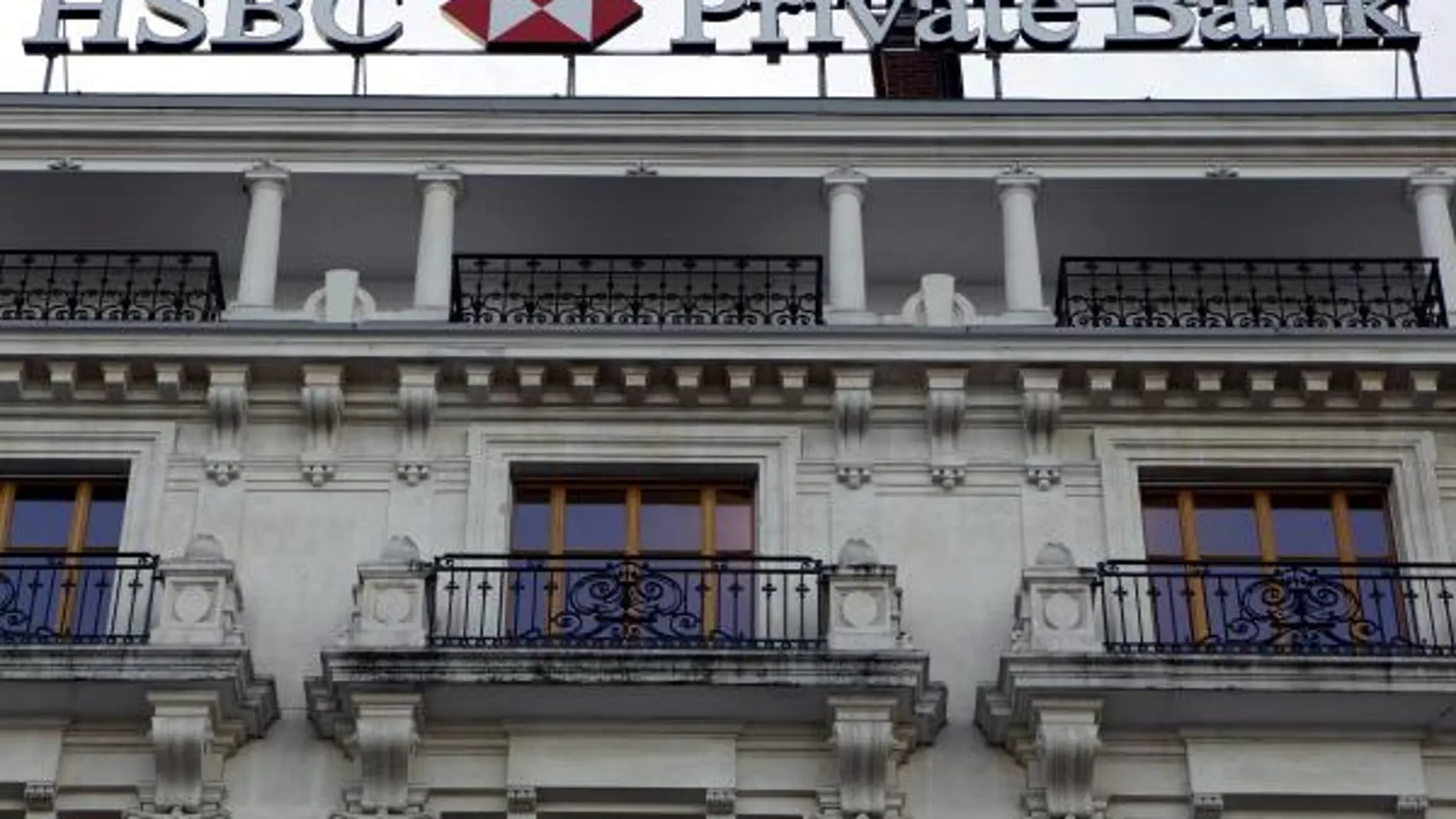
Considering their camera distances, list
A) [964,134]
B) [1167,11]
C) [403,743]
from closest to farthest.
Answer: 1. [403,743]
2. [964,134]
3. [1167,11]

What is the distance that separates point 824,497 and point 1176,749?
3881mm

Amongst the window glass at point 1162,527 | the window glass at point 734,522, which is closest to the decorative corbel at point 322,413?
the window glass at point 734,522

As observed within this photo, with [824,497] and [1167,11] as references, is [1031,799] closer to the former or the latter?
[824,497]

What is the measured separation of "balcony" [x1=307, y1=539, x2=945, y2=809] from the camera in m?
21.8

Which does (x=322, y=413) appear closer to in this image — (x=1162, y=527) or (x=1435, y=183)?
(x=1162, y=527)

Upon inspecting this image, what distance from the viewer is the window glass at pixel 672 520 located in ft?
79.3

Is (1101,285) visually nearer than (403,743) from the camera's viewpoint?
No

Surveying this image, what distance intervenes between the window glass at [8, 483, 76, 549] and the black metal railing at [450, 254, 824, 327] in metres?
3.80

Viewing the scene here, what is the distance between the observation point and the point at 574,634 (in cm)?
2272

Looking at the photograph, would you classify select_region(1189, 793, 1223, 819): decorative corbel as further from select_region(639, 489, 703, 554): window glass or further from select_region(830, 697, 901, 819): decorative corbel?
select_region(639, 489, 703, 554): window glass

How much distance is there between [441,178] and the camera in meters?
26.8

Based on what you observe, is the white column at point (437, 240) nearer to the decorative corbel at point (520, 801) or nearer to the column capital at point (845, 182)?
the column capital at point (845, 182)

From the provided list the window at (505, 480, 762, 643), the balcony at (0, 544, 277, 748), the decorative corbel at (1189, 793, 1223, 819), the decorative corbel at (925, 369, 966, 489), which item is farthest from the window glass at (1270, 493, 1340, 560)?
the balcony at (0, 544, 277, 748)

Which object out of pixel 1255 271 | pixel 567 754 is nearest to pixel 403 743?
pixel 567 754
